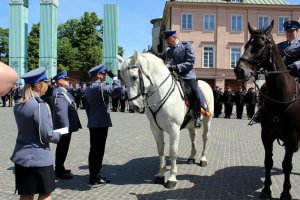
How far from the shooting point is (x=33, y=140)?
167 inches

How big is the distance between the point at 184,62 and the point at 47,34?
1356 inches

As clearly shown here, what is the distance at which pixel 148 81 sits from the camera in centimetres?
651

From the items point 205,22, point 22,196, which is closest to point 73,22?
point 205,22

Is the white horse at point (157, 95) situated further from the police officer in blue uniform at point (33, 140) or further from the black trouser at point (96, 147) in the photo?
the police officer in blue uniform at point (33, 140)

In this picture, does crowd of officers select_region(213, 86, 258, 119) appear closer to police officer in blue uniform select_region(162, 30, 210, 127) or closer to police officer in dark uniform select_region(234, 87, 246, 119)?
police officer in dark uniform select_region(234, 87, 246, 119)

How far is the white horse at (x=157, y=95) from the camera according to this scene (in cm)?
624

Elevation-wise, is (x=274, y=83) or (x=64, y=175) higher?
(x=274, y=83)

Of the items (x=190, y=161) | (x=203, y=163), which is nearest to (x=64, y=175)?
(x=190, y=161)

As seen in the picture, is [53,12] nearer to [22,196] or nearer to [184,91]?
[184,91]

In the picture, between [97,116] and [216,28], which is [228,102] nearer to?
[97,116]

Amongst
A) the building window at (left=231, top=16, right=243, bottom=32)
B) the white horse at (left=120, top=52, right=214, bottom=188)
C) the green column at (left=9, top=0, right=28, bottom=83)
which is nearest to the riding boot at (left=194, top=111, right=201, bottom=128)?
the white horse at (left=120, top=52, right=214, bottom=188)

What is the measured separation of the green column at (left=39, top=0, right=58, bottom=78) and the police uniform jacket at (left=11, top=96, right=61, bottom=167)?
36.1 m

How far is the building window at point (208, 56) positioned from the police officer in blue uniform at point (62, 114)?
4282cm

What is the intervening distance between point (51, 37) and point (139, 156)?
3220 cm
